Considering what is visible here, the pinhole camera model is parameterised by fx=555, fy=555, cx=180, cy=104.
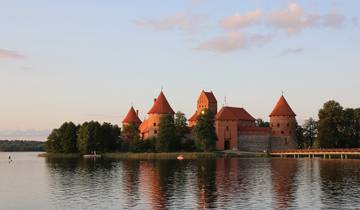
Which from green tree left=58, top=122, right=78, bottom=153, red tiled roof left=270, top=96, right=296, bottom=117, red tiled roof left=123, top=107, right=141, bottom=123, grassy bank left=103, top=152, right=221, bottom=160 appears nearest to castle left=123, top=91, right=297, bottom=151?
red tiled roof left=270, top=96, right=296, bottom=117

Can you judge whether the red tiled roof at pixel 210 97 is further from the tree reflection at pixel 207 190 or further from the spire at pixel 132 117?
the tree reflection at pixel 207 190

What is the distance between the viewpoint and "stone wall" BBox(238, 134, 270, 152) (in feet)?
314

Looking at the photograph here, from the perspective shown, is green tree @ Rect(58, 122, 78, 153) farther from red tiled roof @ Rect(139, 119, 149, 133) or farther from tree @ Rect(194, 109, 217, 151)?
tree @ Rect(194, 109, 217, 151)

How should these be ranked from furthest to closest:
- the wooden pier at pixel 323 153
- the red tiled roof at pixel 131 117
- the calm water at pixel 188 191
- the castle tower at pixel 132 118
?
the red tiled roof at pixel 131 117 < the castle tower at pixel 132 118 < the wooden pier at pixel 323 153 < the calm water at pixel 188 191

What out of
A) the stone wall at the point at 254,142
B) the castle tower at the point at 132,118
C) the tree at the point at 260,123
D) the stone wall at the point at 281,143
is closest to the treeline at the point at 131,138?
the stone wall at the point at 254,142

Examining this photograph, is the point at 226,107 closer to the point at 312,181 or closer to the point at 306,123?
the point at 306,123

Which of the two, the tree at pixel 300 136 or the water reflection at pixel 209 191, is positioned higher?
the tree at pixel 300 136

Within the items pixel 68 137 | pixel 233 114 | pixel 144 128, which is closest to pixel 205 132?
pixel 233 114

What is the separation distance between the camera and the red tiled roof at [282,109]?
97188 mm

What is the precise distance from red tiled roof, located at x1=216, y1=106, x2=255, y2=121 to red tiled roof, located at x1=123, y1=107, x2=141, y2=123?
72.4 feet

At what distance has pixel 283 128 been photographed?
97125mm

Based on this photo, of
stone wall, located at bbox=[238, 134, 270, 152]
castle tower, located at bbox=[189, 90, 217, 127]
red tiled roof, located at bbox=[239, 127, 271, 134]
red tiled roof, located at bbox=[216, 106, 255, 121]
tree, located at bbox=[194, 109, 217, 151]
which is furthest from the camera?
castle tower, located at bbox=[189, 90, 217, 127]

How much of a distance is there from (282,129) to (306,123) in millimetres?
10568

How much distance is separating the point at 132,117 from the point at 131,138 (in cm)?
1670
